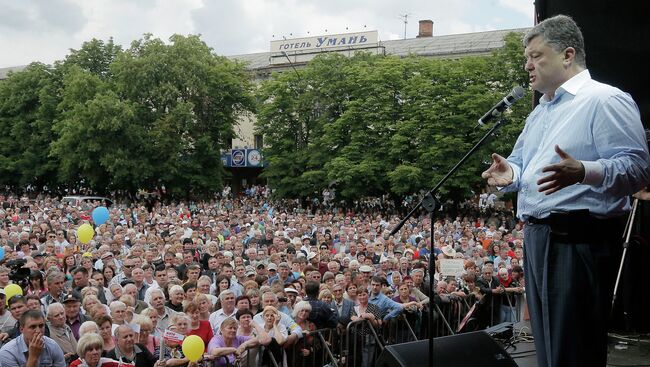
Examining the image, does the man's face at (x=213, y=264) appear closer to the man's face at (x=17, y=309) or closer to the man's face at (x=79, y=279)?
the man's face at (x=79, y=279)

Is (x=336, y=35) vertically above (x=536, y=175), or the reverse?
(x=336, y=35)

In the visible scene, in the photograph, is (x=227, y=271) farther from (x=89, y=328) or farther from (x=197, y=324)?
(x=89, y=328)

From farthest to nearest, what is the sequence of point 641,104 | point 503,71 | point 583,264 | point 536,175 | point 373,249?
1. point 503,71
2. point 373,249
3. point 641,104
4. point 536,175
5. point 583,264

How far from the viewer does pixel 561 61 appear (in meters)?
2.31

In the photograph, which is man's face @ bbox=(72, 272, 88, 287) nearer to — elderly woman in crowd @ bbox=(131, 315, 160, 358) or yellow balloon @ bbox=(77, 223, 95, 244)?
elderly woman in crowd @ bbox=(131, 315, 160, 358)

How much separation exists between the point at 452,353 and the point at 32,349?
3.31 metres

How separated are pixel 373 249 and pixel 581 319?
1199 cm

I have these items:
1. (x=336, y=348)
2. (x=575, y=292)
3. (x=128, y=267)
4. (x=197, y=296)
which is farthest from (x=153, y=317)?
(x=575, y=292)

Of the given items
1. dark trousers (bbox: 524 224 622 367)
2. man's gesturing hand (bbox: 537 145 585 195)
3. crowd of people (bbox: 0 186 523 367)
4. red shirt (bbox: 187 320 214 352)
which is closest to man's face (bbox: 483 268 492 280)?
crowd of people (bbox: 0 186 523 367)

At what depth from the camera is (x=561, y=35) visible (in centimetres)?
230

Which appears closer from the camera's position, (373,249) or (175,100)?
(373,249)

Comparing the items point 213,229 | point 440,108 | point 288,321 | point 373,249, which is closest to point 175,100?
point 440,108

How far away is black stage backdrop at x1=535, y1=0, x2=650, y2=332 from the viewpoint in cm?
450

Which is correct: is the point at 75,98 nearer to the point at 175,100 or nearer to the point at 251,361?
the point at 175,100
